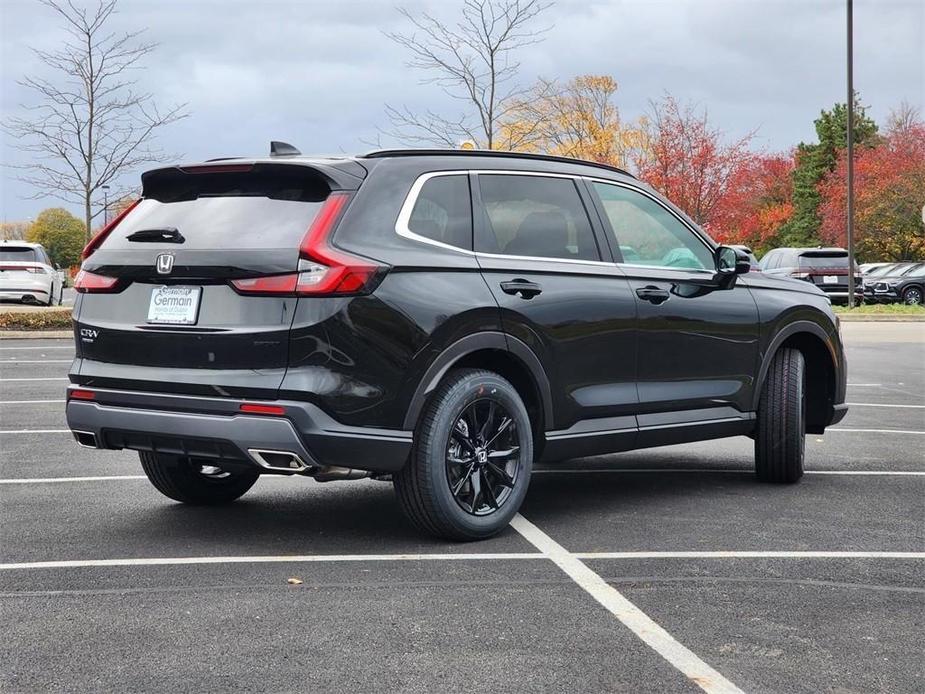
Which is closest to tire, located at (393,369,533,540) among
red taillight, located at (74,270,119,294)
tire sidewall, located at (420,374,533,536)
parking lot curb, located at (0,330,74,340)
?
tire sidewall, located at (420,374,533,536)

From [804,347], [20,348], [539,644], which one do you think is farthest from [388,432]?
[20,348]

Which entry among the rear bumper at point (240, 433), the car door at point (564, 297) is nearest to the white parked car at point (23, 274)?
the car door at point (564, 297)

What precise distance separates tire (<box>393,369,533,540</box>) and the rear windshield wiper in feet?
4.46

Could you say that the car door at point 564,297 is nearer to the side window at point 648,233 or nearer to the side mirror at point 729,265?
the side window at point 648,233

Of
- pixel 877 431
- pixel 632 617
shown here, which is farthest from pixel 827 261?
pixel 632 617

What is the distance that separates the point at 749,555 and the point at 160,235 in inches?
119

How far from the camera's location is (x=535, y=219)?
21.2 ft

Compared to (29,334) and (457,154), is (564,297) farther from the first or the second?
(29,334)

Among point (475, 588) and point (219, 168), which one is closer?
point (475, 588)

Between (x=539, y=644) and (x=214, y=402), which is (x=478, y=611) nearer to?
(x=539, y=644)

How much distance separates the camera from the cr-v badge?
5.67 meters

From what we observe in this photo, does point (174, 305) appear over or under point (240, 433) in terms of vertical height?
over

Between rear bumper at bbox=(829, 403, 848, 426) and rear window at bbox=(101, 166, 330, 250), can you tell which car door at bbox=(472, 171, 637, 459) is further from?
rear bumper at bbox=(829, 403, 848, 426)

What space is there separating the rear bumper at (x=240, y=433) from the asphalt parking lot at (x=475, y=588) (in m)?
0.46
